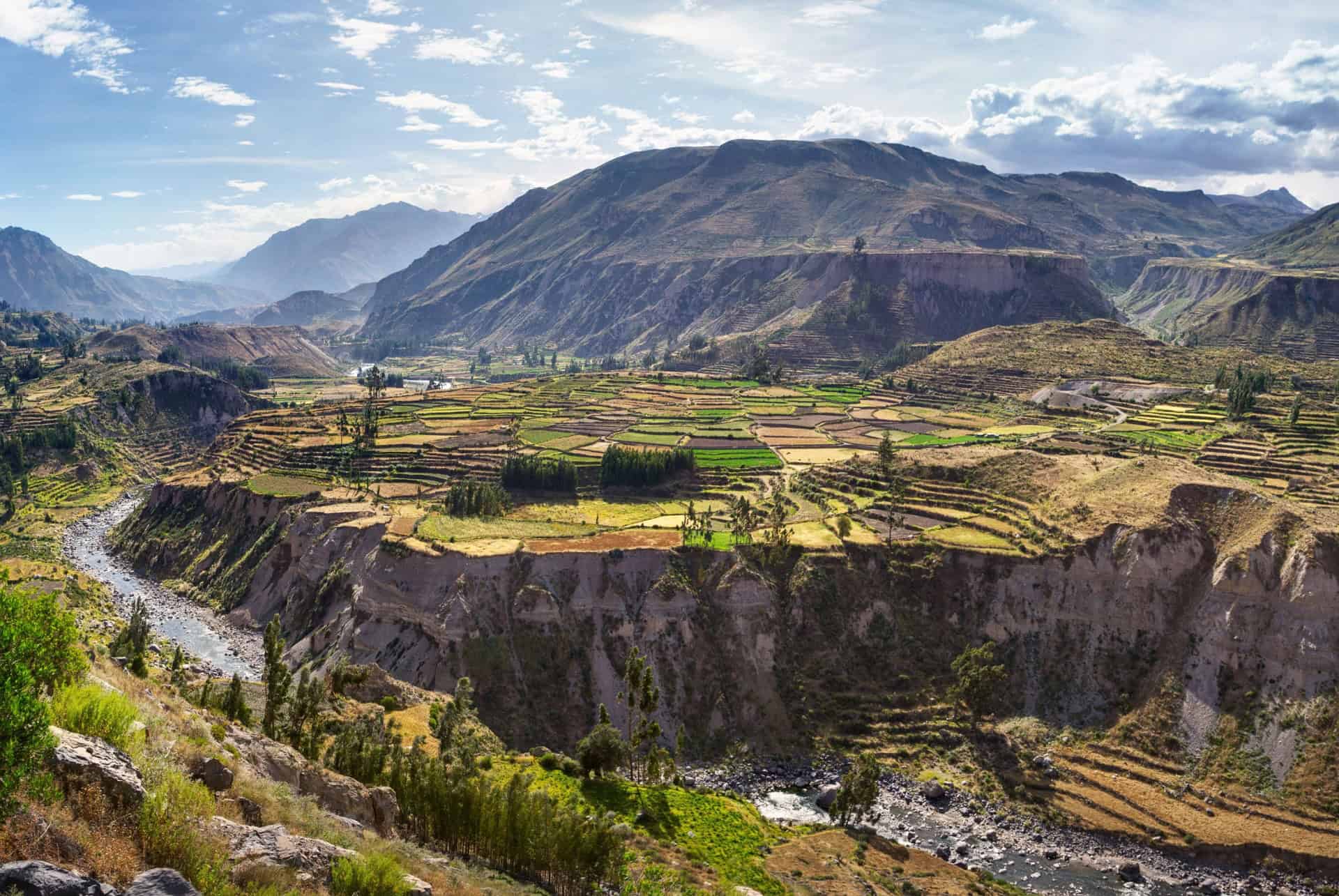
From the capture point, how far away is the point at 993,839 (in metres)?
69.9

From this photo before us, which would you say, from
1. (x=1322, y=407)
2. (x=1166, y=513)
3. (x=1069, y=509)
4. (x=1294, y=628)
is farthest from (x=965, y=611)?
(x=1322, y=407)

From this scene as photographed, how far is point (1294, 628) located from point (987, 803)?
33480mm

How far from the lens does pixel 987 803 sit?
7362 cm

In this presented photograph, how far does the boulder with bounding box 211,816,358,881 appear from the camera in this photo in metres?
22.3

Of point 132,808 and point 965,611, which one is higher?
point 132,808

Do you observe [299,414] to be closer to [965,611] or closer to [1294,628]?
[965,611]

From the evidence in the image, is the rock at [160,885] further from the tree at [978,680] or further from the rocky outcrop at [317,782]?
the tree at [978,680]

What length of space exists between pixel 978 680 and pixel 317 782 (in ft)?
207

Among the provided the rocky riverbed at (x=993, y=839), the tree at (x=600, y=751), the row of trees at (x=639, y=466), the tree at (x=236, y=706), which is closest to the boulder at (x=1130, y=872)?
the rocky riverbed at (x=993, y=839)

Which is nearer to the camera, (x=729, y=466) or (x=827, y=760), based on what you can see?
(x=827, y=760)

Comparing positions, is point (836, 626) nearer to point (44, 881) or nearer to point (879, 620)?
point (879, 620)

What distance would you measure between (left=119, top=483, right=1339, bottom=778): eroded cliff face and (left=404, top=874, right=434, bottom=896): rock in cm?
5469

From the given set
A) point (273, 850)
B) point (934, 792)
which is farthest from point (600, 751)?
point (273, 850)

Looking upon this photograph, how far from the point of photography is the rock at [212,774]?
26.8 metres
